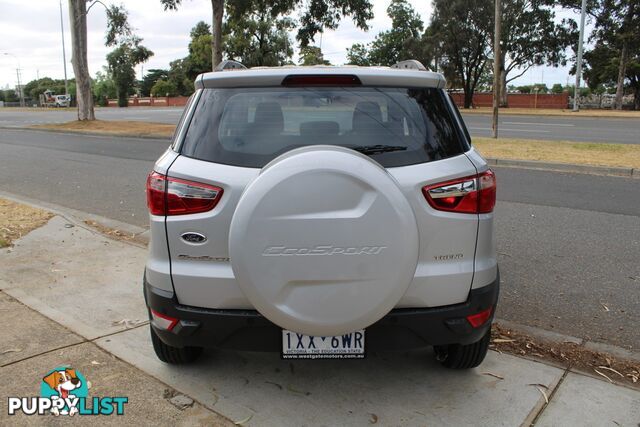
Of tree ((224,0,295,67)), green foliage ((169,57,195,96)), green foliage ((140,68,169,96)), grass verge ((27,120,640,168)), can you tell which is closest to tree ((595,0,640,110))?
tree ((224,0,295,67))

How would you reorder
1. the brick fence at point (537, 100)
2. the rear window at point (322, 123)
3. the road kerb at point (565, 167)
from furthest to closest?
the brick fence at point (537, 100)
the road kerb at point (565, 167)
the rear window at point (322, 123)

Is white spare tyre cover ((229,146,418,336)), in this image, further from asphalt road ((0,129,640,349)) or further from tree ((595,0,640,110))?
tree ((595,0,640,110))

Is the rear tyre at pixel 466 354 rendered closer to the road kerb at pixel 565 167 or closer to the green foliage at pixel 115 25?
the road kerb at pixel 565 167

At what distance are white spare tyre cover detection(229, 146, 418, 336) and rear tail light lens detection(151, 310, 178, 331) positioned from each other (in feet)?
1.86

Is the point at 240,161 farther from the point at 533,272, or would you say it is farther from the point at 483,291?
the point at 533,272

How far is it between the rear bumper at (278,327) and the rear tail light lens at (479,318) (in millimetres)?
21

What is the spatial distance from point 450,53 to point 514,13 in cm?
563

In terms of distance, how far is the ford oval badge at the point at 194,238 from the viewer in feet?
8.33

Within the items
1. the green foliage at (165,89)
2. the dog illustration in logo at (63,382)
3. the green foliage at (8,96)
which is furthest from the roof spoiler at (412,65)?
the green foliage at (8,96)

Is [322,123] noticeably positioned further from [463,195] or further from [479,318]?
[479,318]

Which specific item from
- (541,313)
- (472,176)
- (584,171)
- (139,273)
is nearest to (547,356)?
(541,313)

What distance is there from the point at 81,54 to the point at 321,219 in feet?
84.3

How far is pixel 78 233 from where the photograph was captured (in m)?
6.20

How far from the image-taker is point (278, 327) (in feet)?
8.42
